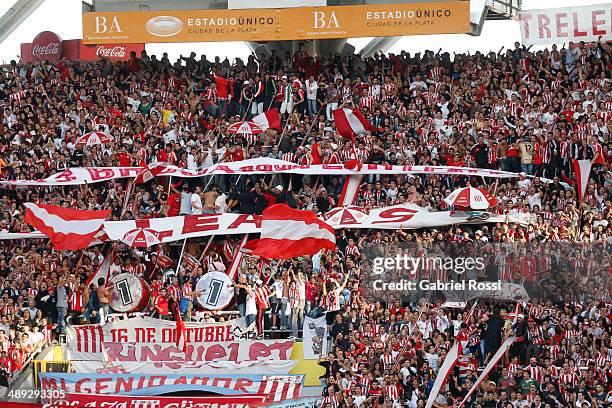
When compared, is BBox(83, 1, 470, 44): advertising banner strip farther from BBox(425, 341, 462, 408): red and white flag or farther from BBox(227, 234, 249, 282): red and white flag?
BBox(425, 341, 462, 408): red and white flag

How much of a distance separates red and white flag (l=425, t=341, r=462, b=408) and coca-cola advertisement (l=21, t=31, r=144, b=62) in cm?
2620

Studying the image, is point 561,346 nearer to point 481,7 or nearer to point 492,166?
point 492,166

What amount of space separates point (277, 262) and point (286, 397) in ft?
11.2

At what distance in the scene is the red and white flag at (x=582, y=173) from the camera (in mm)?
25672

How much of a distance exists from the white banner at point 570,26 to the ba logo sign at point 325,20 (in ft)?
12.7

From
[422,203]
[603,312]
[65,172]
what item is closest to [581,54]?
[422,203]

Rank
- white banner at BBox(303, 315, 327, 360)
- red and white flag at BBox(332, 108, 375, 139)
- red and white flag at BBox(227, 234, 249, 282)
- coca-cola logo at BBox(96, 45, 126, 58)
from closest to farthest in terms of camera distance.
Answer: white banner at BBox(303, 315, 327, 360) < red and white flag at BBox(227, 234, 249, 282) < red and white flag at BBox(332, 108, 375, 139) < coca-cola logo at BBox(96, 45, 126, 58)

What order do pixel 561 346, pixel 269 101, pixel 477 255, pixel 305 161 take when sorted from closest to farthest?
pixel 561 346 → pixel 477 255 → pixel 305 161 → pixel 269 101

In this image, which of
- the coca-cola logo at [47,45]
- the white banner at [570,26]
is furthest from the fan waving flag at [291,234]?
the coca-cola logo at [47,45]

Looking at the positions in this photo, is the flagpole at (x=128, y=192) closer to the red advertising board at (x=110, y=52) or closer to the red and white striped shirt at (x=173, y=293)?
the red and white striped shirt at (x=173, y=293)

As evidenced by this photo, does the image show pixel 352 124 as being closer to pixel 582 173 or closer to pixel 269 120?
pixel 269 120

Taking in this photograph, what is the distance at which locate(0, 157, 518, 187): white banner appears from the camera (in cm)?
2619

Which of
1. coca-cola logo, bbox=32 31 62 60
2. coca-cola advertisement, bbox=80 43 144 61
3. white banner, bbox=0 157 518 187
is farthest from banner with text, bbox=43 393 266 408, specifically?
coca-cola logo, bbox=32 31 62 60

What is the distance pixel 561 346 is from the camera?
2195 centimetres
